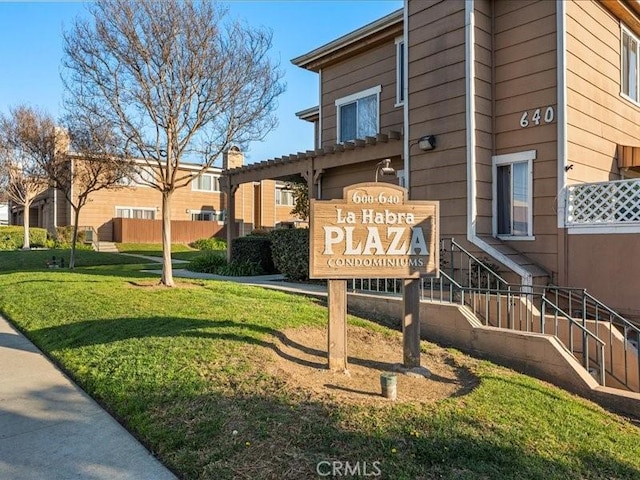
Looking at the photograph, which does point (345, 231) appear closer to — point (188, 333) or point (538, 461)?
point (188, 333)

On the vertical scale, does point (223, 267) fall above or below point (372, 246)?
below

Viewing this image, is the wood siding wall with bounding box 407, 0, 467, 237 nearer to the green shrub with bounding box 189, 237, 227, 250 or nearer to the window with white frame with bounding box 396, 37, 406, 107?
the window with white frame with bounding box 396, 37, 406, 107

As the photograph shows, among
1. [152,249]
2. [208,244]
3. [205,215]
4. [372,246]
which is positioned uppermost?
[205,215]

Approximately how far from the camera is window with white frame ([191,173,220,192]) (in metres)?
31.3

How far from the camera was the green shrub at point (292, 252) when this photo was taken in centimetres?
1120

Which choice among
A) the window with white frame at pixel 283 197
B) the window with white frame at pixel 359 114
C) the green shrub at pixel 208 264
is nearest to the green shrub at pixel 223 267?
the green shrub at pixel 208 264

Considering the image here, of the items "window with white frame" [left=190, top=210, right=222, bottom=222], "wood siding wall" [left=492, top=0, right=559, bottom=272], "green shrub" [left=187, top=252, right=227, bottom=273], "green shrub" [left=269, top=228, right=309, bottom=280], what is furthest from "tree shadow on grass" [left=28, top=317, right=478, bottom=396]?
"window with white frame" [left=190, top=210, right=222, bottom=222]

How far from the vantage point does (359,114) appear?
12789mm

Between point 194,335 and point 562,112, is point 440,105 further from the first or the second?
point 194,335

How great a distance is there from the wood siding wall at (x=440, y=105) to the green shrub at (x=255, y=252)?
6.09 meters

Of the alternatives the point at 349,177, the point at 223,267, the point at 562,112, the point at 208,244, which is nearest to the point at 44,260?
the point at 223,267

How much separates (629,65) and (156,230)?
2494 cm

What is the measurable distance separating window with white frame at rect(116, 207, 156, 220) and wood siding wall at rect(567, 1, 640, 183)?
25881 millimetres

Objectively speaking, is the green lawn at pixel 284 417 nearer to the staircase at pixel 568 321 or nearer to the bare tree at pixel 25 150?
the staircase at pixel 568 321
